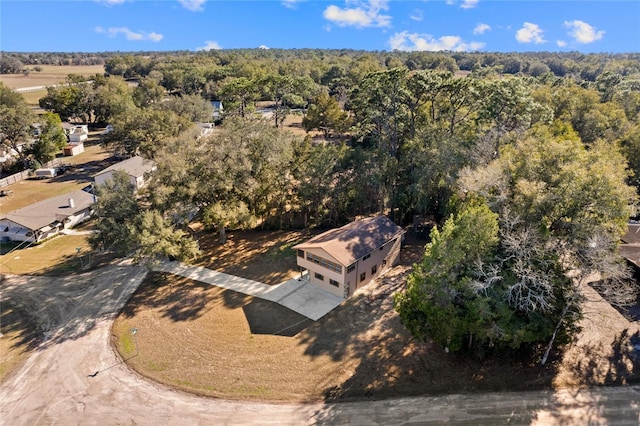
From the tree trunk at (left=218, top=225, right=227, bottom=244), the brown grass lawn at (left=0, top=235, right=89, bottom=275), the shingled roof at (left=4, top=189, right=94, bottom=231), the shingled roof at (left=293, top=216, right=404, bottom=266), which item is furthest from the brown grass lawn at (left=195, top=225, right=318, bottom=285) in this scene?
the shingled roof at (left=4, top=189, right=94, bottom=231)

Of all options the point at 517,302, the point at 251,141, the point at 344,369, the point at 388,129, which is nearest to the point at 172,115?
the point at 251,141

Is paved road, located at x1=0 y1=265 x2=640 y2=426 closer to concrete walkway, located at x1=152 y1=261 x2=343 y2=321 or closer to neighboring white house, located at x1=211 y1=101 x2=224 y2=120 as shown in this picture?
concrete walkway, located at x1=152 y1=261 x2=343 y2=321

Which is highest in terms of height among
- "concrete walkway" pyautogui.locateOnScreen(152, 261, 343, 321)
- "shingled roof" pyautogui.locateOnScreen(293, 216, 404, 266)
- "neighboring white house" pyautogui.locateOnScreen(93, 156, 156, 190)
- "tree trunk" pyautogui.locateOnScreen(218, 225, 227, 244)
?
"neighboring white house" pyautogui.locateOnScreen(93, 156, 156, 190)

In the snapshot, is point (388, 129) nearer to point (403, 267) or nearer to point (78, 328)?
point (403, 267)

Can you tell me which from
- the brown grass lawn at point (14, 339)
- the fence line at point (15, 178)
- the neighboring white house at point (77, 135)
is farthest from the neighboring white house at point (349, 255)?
the neighboring white house at point (77, 135)

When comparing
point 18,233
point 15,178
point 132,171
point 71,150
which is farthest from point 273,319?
point 71,150

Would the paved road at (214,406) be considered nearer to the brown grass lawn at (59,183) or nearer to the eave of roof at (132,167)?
the eave of roof at (132,167)
